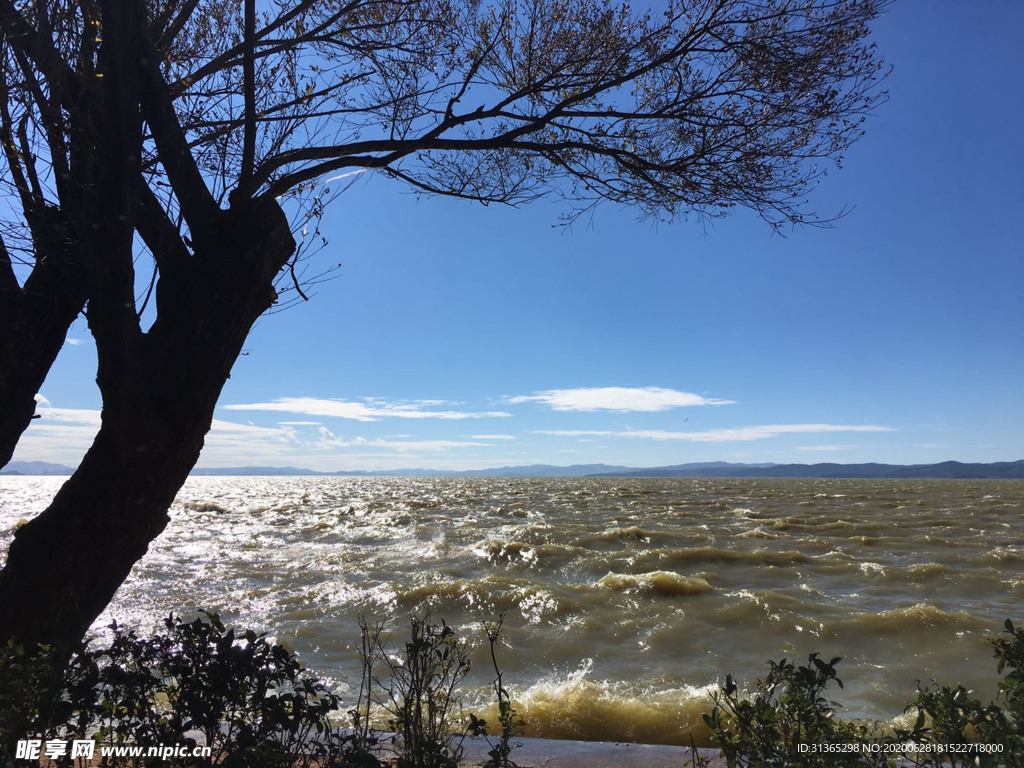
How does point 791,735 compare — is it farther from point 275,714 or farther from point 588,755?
point 275,714

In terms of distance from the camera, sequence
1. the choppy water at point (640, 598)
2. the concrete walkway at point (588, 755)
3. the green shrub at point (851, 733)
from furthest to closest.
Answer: the choppy water at point (640, 598) < the concrete walkway at point (588, 755) < the green shrub at point (851, 733)

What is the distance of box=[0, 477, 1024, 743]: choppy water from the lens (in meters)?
5.73

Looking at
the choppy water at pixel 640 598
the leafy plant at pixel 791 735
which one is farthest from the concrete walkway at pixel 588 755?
the choppy water at pixel 640 598

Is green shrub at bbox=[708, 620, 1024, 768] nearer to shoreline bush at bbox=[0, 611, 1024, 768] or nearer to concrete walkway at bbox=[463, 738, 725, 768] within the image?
shoreline bush at bbox=[0, 611, 1024, 768]

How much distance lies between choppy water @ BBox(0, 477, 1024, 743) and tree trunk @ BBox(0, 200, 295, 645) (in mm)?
3484

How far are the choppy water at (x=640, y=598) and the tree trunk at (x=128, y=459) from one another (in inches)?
137

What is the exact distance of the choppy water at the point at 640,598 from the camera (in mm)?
5730

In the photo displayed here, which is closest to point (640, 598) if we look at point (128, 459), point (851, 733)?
point (851, 733)

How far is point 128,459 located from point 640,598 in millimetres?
7478

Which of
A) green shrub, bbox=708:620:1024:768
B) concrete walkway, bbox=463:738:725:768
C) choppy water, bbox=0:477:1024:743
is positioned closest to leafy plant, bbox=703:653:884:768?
green shrub, bbox=708:620:1024:768

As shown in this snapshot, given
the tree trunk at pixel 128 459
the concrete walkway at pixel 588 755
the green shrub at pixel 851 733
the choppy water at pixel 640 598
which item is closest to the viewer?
the green shrub at pixel 851 733

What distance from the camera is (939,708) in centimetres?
214

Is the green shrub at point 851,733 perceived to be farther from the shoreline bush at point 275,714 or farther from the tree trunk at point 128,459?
the tree trunk at point 128,459

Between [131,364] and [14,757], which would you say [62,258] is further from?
[14,757]
